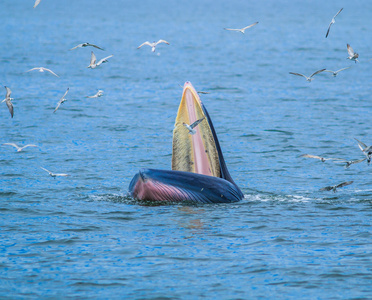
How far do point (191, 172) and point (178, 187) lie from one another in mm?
493

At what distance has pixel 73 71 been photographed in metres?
51.2

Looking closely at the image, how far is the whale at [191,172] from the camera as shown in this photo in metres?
17.0

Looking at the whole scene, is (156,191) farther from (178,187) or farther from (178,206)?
(178,206)

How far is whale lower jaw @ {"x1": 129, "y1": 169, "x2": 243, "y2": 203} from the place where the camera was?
16.8m

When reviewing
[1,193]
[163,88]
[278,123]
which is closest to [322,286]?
[1,193]

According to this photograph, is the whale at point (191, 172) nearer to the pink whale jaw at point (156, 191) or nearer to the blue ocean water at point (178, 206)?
the pink whale jaw at point (156, 191)

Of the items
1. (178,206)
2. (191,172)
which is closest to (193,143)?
(191,172)

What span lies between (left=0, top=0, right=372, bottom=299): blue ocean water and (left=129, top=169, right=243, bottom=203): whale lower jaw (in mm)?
306

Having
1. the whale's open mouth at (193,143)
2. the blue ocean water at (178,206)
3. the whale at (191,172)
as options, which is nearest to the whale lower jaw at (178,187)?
the whale at (191,172)

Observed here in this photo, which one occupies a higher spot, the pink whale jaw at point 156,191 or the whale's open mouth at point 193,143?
the whale's open mouth at point 193,143

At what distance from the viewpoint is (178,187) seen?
17.1 metres

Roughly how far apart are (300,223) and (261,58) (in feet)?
156

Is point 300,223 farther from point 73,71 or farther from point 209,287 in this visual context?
point 73,71

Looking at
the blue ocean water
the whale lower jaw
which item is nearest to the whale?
the whale lower jaw
